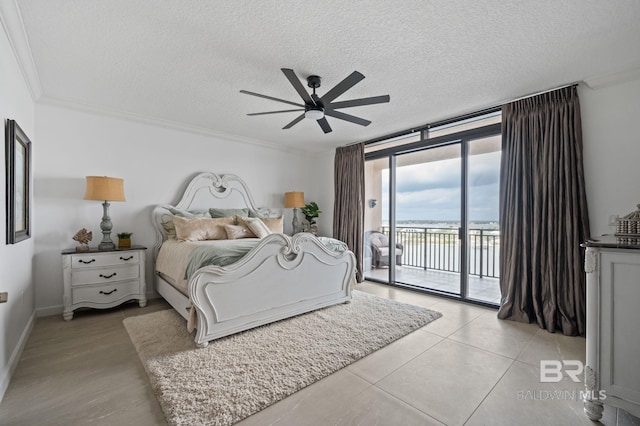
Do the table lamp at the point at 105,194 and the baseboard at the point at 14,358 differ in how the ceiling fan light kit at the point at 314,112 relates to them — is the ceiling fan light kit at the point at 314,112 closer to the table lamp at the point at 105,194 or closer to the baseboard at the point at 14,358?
the table lamp at the point at 105,194

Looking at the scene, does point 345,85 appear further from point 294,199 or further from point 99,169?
point 99,169

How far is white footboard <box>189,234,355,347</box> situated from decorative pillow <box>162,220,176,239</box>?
5.60ft

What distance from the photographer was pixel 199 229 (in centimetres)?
356

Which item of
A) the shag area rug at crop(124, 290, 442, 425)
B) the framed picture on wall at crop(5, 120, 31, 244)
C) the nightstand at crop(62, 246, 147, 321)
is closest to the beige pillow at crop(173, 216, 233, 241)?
the nightstand at crop(62, 246, 147, 321)

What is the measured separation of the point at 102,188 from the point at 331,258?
275cm

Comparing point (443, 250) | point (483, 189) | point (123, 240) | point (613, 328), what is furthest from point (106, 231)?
point (443, 250)

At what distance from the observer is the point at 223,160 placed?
4590 mm

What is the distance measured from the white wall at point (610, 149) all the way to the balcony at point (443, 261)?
1.54 m

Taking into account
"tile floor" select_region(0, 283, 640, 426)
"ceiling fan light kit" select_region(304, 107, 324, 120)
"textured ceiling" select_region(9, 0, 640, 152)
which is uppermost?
"textured ceiling" select_region(9, 0, 640, 152)

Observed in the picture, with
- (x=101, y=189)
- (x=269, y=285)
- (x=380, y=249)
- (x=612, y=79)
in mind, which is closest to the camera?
(x=612, y=79)

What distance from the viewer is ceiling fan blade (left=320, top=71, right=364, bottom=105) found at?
6.66ft

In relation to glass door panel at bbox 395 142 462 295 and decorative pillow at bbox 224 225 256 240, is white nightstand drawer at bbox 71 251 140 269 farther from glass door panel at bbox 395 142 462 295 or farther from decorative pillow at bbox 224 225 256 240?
glass door panel at bbox 395 142 462 295

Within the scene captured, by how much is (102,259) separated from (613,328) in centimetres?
447

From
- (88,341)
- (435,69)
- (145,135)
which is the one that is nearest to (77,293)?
(88,341)
